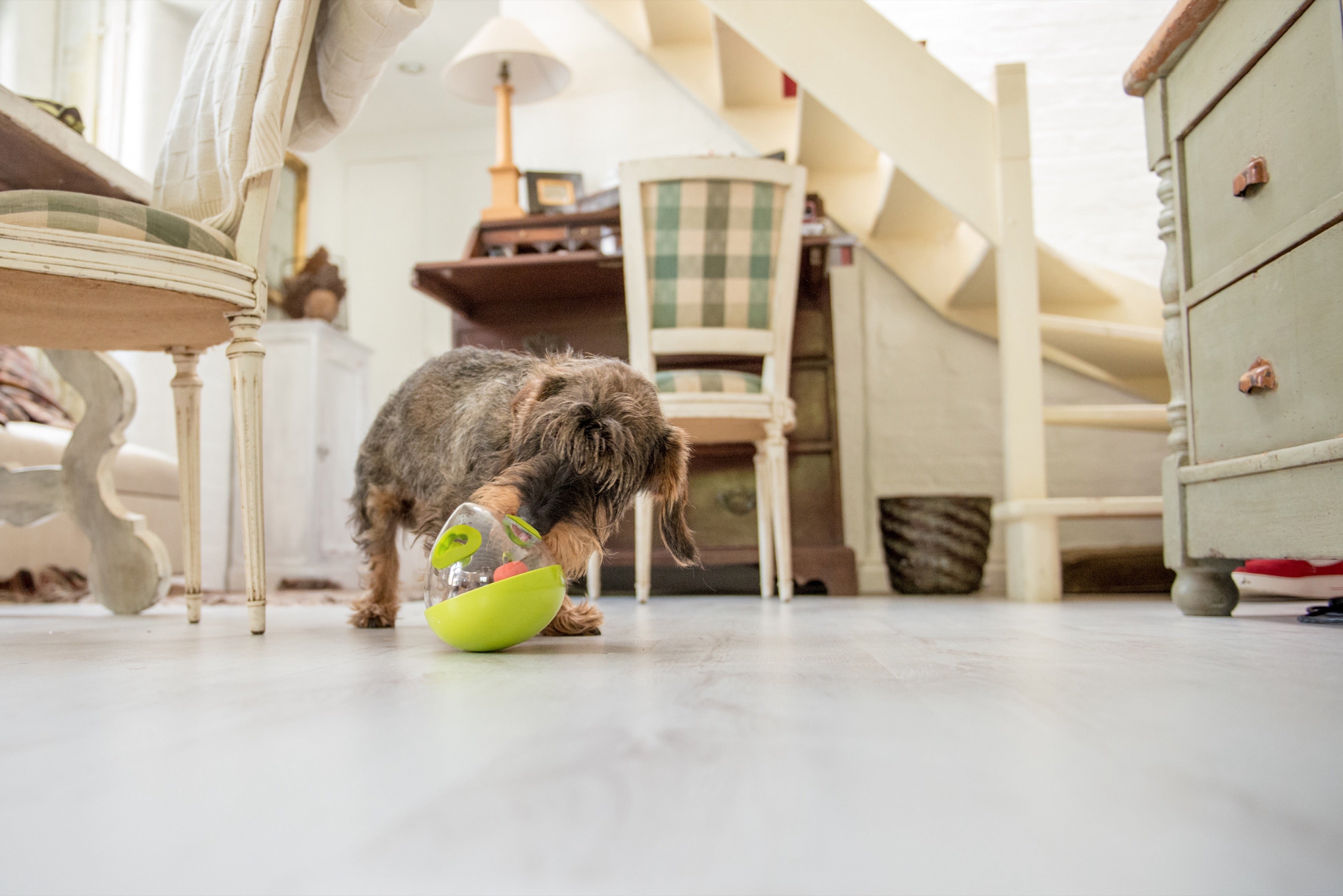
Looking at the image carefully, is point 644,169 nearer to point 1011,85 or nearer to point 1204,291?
point 1011,85

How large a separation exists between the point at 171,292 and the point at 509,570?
83 centimetres

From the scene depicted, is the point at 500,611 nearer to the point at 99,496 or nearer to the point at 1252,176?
the point at 1252,176

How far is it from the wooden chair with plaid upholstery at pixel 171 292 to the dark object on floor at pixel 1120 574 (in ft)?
8.90

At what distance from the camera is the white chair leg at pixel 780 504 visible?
111 inches

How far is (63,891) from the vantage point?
46 cm

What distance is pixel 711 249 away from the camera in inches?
108

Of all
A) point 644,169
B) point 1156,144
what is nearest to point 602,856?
point 1156,144

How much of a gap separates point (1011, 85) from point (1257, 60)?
1227mm

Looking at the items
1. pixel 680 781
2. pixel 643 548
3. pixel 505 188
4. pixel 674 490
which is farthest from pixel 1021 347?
pixel 680 781

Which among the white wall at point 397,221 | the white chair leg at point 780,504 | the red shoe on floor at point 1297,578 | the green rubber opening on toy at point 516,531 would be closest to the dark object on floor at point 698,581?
the white chair leg at point 780,504

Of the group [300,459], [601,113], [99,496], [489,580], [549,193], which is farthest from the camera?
[300,459]

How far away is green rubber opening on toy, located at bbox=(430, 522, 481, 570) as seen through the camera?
4.06 feet

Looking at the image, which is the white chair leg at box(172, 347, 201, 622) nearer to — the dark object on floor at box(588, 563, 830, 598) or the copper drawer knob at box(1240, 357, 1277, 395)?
the dark object on floor at box(588, 563, 830, 598)

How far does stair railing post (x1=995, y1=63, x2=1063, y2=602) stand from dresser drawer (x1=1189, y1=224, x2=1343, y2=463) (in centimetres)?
83
